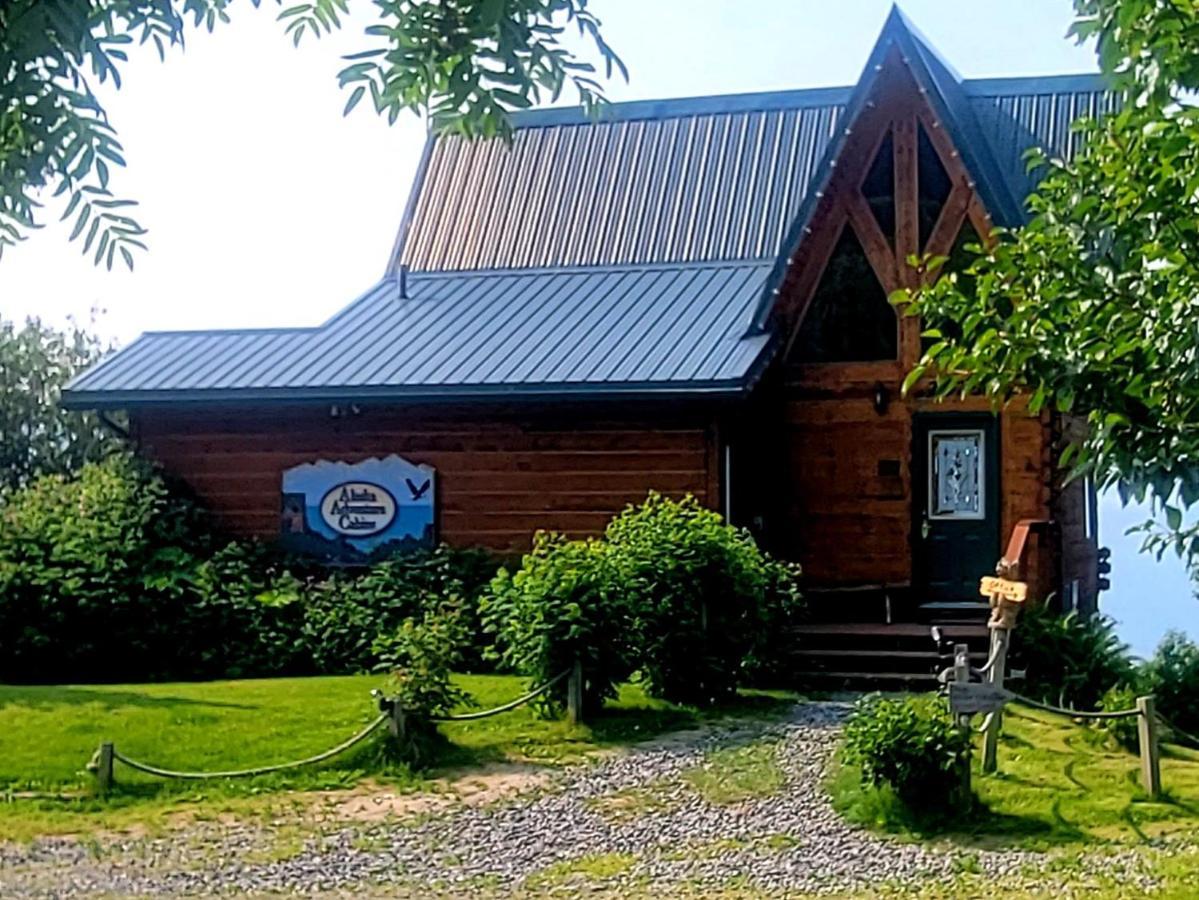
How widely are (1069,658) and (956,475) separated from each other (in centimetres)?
303

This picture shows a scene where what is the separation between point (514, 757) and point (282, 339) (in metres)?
9.12

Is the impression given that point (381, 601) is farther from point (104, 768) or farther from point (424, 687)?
point (104, 768)

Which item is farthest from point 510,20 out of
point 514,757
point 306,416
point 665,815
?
point 306,416

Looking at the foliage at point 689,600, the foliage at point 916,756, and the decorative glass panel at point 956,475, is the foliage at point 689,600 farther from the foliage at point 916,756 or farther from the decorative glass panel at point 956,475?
the decorative glass panel at point 956,475

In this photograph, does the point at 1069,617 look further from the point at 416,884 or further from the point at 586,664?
the point at 416,884

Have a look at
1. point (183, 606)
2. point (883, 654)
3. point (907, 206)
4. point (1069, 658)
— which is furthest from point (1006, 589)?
point (183, 606)

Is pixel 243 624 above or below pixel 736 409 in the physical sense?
below

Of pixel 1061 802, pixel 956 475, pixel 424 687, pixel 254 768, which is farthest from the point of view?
pixel 956 475

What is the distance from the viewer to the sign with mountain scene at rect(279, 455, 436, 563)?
1797cm

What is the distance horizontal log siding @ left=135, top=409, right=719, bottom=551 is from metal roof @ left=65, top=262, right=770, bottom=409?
52 cm

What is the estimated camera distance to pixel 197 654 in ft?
55.3

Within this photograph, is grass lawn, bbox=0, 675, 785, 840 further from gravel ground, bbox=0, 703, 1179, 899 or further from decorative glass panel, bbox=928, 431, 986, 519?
decorative glass panel, bbox=928, 431, 986, 519

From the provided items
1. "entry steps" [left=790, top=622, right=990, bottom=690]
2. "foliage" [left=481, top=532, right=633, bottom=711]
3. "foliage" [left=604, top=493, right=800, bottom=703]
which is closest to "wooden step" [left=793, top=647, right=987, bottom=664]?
"entry steps" [left=790, top=622, right=990, bottom=690]

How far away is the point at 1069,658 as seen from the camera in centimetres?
1465
